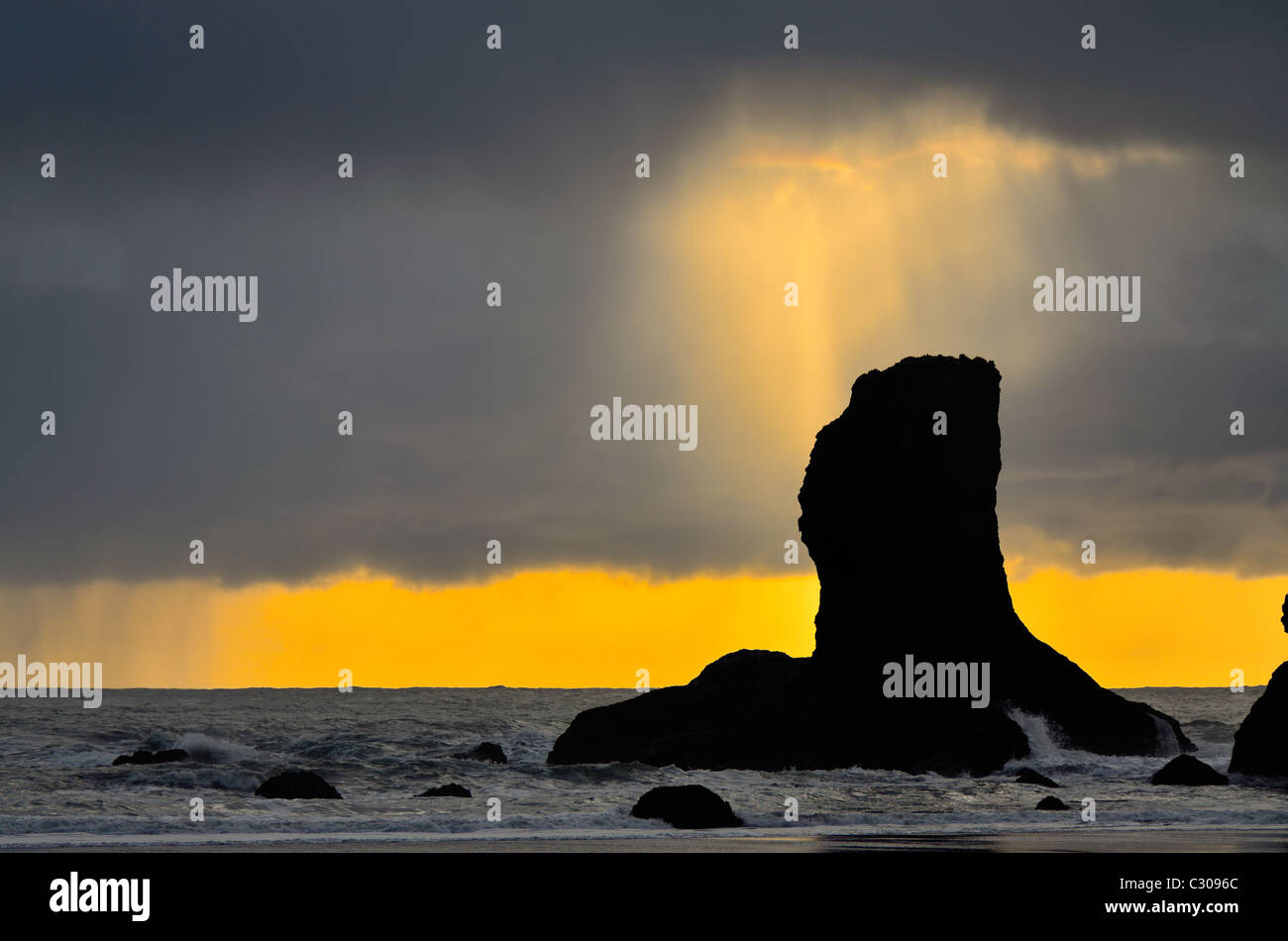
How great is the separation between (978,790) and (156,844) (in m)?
26.0

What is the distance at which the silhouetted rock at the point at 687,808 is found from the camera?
35562mm

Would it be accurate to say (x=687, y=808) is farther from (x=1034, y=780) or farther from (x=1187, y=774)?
(x=1187, y=774)

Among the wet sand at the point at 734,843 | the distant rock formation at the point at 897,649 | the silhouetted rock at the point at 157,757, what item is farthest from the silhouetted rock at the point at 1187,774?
the silhouetted rock at the point at 157,757

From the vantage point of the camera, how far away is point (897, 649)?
63000 millimetres

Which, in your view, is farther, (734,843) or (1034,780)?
(1034,780)

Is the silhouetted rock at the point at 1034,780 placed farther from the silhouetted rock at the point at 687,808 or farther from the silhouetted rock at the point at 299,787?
the silhouetted rock at the point at 299,787

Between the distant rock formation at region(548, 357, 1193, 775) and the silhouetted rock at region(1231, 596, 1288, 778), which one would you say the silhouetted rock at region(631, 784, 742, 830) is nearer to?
the silhouetted rock at region(1231, 596, 1288, 778)

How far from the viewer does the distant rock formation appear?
5969 cm

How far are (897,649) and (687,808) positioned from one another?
28622 mm

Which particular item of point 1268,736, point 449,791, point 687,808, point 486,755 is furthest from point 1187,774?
point 486,755

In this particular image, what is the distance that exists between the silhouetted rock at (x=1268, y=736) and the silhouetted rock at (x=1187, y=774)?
2.25 meters
